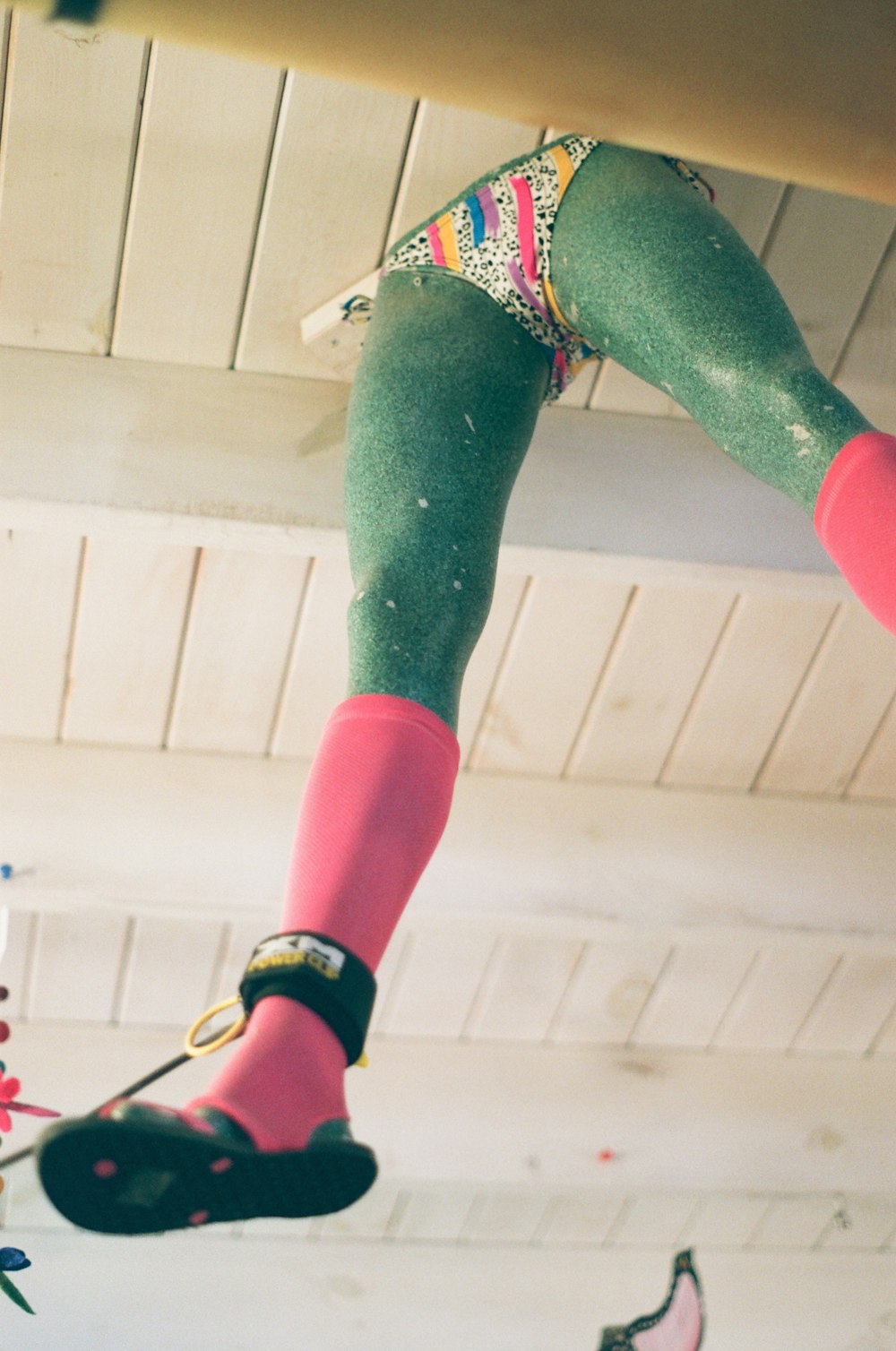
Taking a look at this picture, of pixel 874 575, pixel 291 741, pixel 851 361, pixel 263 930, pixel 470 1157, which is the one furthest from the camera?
pixel 470 1157

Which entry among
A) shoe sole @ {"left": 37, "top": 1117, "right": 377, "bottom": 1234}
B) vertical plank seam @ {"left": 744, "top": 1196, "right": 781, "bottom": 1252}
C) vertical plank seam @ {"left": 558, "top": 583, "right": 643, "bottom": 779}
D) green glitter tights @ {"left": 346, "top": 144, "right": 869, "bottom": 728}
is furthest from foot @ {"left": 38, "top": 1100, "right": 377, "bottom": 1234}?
vertical plank seam @ {"left": 744, "top": 1196, "right": 781, "bottom": 1252}

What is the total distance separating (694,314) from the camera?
3.56 ft

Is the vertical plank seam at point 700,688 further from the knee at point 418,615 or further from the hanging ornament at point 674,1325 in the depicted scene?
the hanging ornament at point 674,1325

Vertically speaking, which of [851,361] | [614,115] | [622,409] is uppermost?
[614,115]

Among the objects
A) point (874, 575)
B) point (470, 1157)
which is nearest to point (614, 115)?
point (874, 575)

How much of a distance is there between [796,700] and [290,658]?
914mm

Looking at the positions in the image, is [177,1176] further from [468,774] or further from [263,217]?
[468,774]

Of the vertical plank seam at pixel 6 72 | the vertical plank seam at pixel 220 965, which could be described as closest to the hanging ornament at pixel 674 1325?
the vertical plank seam at pixel 220 965

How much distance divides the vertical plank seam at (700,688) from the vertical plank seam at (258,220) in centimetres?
99

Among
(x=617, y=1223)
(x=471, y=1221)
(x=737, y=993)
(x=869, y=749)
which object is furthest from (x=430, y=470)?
(x=617, y=1223)

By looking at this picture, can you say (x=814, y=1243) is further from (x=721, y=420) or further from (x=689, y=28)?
(x=689, y=28)

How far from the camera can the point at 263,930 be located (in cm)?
248

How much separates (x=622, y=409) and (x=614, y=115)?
1.38 meters

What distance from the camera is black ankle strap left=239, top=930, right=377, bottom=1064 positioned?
2.73 feet
